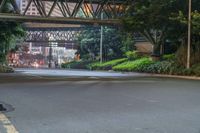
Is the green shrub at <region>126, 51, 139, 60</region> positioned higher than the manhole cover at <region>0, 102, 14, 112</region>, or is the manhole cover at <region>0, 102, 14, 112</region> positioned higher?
the green shrub at <region>126, 51, 139, 60</region>

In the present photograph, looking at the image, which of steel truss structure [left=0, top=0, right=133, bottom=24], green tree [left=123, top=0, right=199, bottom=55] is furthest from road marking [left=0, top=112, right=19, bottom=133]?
steel truss structure [left=0, top=0, right=133, bottom=24]

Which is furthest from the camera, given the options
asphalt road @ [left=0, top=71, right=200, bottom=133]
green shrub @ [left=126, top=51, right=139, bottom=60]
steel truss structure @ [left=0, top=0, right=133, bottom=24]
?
green shrub @ [left=126, top=51, right=139, bottom=60]

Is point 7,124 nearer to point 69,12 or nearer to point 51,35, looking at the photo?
point 69,12

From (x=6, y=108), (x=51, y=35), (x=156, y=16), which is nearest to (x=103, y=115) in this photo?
(x=6, y=108)

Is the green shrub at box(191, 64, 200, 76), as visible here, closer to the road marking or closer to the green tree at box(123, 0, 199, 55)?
the green tree at box(123, 0, 199, 55)

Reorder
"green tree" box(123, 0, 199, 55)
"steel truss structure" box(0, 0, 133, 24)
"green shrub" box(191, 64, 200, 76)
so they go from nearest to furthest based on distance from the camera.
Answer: "green shrub" box(191, 64, 200, 76) → "green tree" box(123, 0, 199, 55) → "steel truss structure" box(0, 0, 133, 24)

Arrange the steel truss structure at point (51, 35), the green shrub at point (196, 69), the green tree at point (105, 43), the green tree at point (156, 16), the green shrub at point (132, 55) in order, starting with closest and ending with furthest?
the green shrub at point (196, 69)
the green tree at point (156, 16)
the green shrub at point (132, 55)
the green tree at point (105, 43)
the steel truss structure at point (51, 35)

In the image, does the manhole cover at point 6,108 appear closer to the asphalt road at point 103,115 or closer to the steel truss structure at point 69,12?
the asphalt road at point 103,115

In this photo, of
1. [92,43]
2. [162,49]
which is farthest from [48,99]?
[92,43]

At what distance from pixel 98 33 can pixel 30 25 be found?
28.9 m

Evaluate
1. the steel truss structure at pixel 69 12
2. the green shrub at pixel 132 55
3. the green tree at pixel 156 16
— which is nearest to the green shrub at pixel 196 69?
the green tree at pixel 156 16

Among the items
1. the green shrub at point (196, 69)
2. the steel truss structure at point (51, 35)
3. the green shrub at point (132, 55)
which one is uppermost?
the steel truss structure at point (51, 35)

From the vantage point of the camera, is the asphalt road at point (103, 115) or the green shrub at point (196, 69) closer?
the asphalt road at point (103, 115)

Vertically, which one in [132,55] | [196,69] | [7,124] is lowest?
[196,69]
